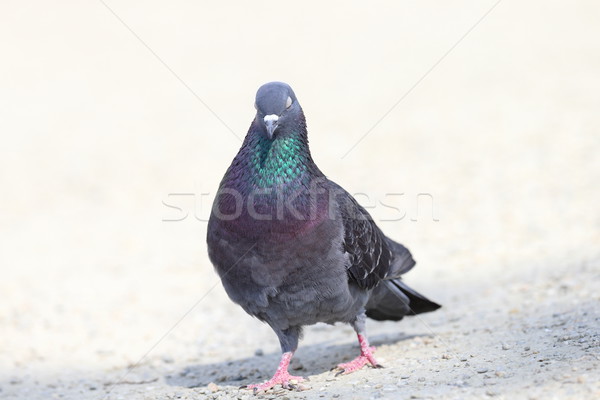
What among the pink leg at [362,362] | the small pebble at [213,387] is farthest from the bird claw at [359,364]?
the small pebble at [213,387]

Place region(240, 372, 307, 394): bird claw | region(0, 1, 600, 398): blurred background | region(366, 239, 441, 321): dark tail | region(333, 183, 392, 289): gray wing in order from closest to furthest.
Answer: region(240, 372, 307, 394): bird claw < region(333, 183, 392, 289): gray wing < region(366, 239, 441, 321): dark tail < region(0, 1, 600, 398): blurred background

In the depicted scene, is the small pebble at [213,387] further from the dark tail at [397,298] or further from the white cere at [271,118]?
the white cere at [271,118]

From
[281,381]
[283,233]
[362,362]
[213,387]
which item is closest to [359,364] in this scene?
[362,362]

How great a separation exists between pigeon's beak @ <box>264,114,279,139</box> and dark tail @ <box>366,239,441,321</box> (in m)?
1.98

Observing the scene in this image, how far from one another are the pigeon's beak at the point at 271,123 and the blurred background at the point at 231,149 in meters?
3.07

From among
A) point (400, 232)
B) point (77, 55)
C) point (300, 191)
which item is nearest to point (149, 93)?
point (77, 55)

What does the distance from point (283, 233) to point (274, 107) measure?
931 millimetres

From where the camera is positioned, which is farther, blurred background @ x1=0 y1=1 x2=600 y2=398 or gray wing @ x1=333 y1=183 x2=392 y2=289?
blurred background @ x1=0 y1=1 x2=600 y2=398

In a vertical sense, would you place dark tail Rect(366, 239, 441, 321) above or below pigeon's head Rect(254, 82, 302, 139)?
below

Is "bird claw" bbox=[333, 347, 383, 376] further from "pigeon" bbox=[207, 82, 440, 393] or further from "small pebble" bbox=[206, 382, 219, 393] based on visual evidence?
"small pebble" bbox=[206, 382, 219, 393]

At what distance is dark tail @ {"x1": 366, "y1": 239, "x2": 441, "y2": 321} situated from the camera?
6863 mm

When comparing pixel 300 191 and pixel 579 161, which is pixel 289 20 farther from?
pixel 300 191

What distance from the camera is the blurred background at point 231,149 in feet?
30.5

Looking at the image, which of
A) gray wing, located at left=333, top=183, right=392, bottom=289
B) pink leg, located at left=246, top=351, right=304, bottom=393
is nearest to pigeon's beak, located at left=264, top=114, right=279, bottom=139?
gray wing, located at left=333, top=183, right=392, bottom=289
